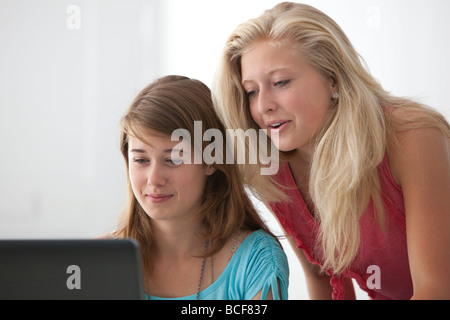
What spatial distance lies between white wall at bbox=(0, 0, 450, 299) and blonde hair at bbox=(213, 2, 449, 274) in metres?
1.43

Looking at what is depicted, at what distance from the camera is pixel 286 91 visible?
124 centimetres

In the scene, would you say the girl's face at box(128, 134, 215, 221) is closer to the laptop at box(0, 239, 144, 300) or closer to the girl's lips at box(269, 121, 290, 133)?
the girl's lips at box(269, 121, 290, 133)

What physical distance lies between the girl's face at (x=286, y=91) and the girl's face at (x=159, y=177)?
9.2 inches

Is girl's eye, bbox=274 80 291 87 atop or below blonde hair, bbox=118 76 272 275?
atop

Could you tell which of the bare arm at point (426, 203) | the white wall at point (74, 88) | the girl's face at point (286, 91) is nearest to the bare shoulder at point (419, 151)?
the bare arm at point (426, 203)

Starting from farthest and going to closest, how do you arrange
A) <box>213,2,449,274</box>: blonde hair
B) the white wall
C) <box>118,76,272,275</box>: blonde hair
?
the white wall
<box>118,76,272,275</box>: blonde hair
<box>213,2,449,274</box>: blonde hair

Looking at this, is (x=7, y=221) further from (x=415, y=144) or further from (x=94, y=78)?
(x=415, y=144)

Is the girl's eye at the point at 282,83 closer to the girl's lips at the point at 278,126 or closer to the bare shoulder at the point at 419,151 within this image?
the girl's lips at the point at 278,126

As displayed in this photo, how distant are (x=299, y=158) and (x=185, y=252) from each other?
0.39 meters

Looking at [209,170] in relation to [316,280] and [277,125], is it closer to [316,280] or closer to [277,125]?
[277,125]

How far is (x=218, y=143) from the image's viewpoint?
4.58ft

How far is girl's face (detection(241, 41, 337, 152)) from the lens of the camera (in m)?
1.24

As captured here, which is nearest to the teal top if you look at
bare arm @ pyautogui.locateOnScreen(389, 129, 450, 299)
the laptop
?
bare arm @ pyautogui.locateOnScreen(389, 129, 450, 299)
